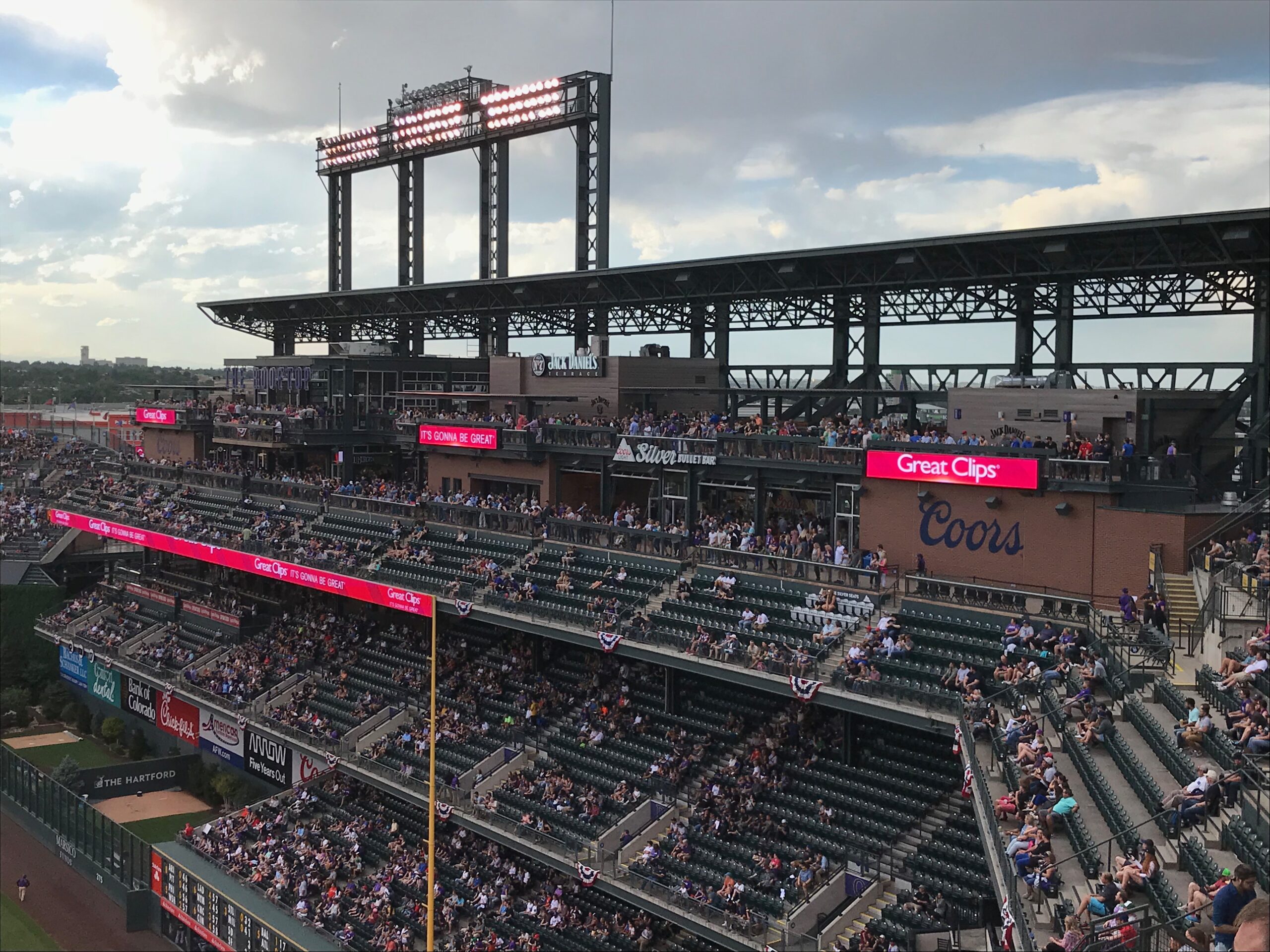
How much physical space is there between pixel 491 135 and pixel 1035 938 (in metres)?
43.7

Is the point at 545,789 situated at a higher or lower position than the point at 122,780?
higher

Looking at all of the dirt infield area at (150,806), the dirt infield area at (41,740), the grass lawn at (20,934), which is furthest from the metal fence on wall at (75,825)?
the dirt infield area at (41,740)

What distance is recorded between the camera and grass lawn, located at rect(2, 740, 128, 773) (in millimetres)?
44406

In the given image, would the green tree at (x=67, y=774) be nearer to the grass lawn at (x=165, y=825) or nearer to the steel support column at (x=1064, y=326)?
the grass lawn at (x=165, y=825)

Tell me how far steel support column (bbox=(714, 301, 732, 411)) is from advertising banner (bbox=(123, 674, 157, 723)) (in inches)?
979

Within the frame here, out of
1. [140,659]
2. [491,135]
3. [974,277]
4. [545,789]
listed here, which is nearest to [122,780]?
[140,659]

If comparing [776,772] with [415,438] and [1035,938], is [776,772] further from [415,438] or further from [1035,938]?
[415,438]

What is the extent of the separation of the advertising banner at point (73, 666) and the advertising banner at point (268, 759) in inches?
605

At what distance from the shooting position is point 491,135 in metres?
50.7

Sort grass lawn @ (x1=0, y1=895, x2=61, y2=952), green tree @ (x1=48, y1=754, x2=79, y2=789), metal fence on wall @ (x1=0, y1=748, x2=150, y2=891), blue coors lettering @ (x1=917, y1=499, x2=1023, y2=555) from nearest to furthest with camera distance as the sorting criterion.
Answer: blue coors lettering @ (x1=917, y1=499, x2=1023, y2=555)
grass lawn @ (x1=0, y1=895, x2=61, y2=952)
metal fence on wall @ (x1=0, y1=748, x2=150, y2=891)
green tree @ (x1=48, y1=754, x2=79, y2=789)

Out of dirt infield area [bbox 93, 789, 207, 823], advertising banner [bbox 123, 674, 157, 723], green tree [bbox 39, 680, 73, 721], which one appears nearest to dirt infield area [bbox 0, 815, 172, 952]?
dirt infield area [bbox 93, 789, 207, 823]

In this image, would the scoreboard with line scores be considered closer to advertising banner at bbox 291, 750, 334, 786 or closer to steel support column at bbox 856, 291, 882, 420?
advertising banner at bbox 291, 750, 334, 786

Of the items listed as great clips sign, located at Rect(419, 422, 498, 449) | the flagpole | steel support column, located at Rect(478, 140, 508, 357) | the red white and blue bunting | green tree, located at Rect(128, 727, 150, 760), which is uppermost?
steel support column, located at Rect(478, 140, 508, 357)

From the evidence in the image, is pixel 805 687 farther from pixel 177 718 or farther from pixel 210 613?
pixel 210 613
